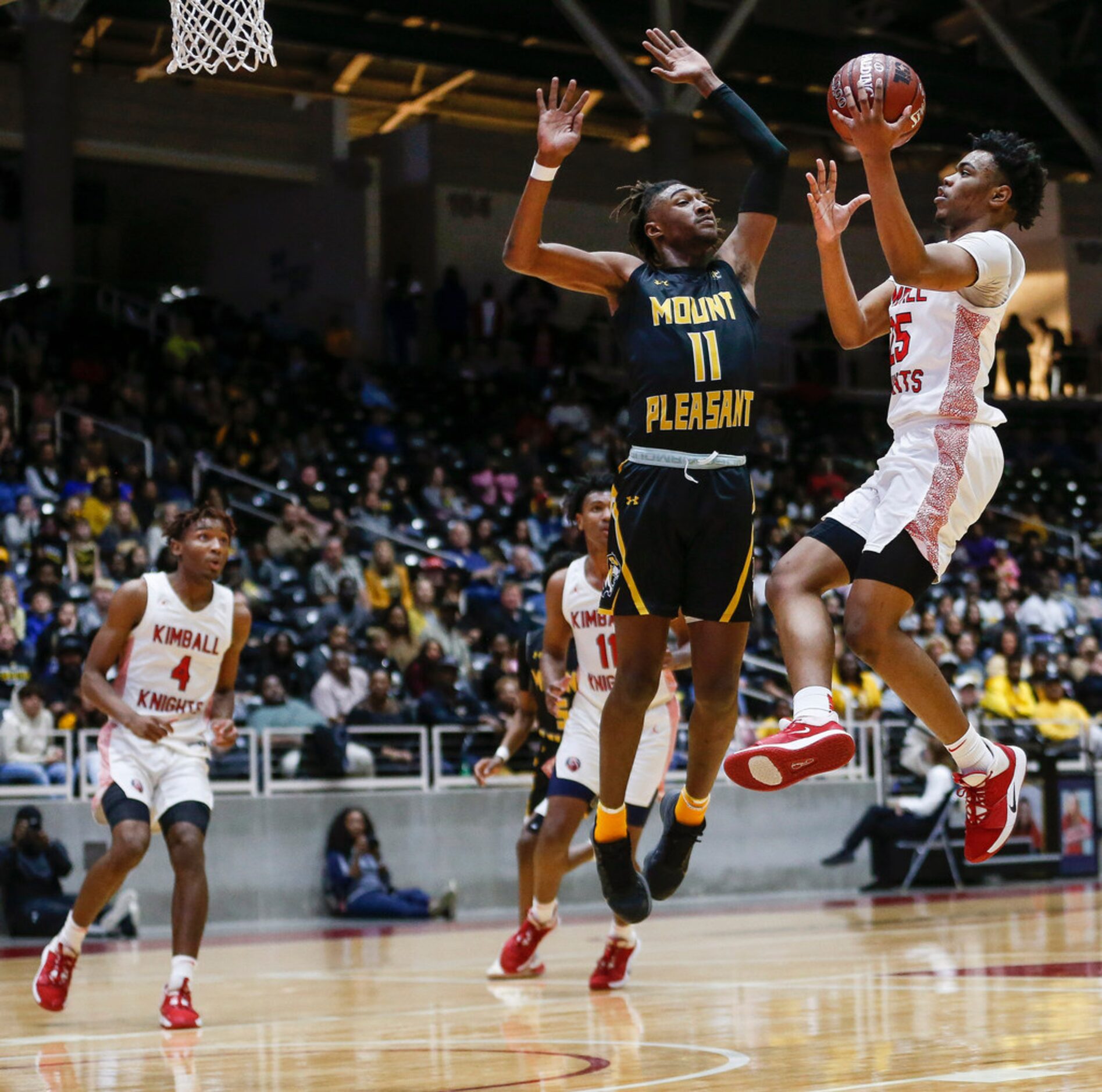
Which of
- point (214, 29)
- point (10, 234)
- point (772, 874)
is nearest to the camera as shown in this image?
point (214, 29)

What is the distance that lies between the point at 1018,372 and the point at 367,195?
33.5 ft

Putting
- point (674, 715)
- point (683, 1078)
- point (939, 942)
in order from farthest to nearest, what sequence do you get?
1. point (939, 942)
2. point (674, 715)
3. point (683, 1078)

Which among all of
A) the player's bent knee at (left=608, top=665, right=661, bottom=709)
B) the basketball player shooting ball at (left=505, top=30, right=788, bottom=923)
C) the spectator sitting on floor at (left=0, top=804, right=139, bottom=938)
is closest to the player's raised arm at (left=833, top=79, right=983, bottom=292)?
the basketball player shooting ball at (left=505, top=30, right=788, bottom=923)

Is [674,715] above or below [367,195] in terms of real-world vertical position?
below

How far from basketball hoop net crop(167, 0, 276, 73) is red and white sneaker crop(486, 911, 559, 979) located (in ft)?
13.8

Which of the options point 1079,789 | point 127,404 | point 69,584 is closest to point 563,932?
point 69,584

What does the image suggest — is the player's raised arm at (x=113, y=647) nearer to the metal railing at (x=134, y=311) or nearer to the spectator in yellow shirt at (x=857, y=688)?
the spectator in yellow shirt at (x=857, y=688)

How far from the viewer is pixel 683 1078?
5074mm

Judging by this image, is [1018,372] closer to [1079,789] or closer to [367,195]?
[367,195]

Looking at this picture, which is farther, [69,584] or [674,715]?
[69,584]

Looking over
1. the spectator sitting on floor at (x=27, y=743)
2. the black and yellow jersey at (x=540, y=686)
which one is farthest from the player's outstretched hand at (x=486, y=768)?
the spectator sitting on floor at (x=27, y=743)

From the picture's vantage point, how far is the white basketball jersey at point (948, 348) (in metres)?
5.39

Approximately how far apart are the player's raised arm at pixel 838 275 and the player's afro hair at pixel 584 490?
2612 millimetres

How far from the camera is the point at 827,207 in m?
5.61
